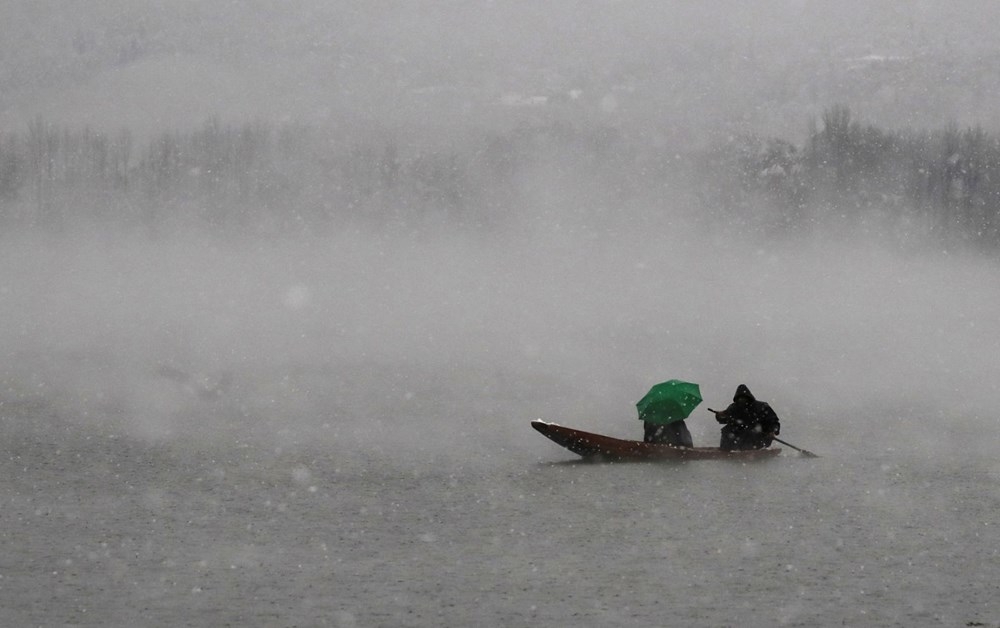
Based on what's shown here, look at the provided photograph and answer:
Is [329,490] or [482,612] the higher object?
[482,612]

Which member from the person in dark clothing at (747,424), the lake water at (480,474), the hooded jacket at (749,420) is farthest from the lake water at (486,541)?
the hooded jacket at (749,420)

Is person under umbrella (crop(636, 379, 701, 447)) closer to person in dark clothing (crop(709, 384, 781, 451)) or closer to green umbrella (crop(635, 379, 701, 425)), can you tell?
green umbrella (crop(635, 379, 701, 425))

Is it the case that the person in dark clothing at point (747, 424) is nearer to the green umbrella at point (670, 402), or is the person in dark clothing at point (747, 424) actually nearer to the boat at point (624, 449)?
the boat at point (624, 449)

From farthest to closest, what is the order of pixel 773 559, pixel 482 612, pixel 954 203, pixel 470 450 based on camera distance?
pixel 954 203
pixel 470 450
pixel 773 559
pixel 482 612

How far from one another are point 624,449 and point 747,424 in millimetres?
4272

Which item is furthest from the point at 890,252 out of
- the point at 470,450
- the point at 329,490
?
the point at 329,490

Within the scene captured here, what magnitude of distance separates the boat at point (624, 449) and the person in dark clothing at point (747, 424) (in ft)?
1.03

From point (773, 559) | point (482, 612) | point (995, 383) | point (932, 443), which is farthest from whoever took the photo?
point (995, 383)

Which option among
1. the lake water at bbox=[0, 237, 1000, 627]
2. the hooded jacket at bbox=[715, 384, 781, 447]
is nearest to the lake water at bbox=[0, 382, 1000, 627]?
the lake water at bbox=[0, 237, 1000, 627]

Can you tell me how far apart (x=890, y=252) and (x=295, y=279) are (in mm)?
78563

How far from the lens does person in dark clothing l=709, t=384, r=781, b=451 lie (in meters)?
38.7

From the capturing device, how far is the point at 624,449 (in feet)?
123

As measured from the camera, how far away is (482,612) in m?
20.8

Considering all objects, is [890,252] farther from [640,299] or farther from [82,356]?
[82,356]
